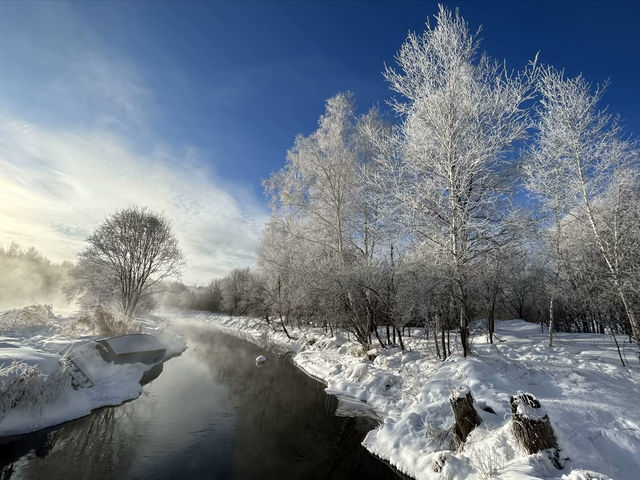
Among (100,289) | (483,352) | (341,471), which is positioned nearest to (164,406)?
(341,471)

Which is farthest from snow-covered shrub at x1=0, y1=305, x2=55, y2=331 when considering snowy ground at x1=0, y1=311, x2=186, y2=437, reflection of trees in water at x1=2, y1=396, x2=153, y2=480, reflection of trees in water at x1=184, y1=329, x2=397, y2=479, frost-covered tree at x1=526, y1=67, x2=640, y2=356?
frost-covered tree at x1=526, y1=67, x2=640, y2=356

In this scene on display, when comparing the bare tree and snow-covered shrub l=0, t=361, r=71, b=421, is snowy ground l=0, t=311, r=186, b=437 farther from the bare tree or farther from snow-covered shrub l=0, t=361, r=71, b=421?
the bare tree

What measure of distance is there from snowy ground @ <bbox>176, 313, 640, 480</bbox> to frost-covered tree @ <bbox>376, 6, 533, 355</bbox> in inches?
64.2

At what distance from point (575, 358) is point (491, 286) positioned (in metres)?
2.93

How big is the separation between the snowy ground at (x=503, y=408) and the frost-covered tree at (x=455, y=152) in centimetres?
163

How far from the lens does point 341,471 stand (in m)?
6.03

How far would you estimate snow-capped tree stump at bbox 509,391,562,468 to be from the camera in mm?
4406

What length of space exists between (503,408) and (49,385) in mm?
10682

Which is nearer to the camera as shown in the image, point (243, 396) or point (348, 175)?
point (243, 396)

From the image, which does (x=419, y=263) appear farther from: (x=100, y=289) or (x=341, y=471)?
(x=100, y=289)

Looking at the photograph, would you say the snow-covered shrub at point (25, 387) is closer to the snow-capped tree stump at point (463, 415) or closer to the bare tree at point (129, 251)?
the snow-capped tree stump at point (463, 415)

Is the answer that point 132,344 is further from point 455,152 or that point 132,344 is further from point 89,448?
point 455,152

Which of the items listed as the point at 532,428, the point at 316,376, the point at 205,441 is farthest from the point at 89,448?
the point at 316,376

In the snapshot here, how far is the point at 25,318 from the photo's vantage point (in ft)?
47.1
